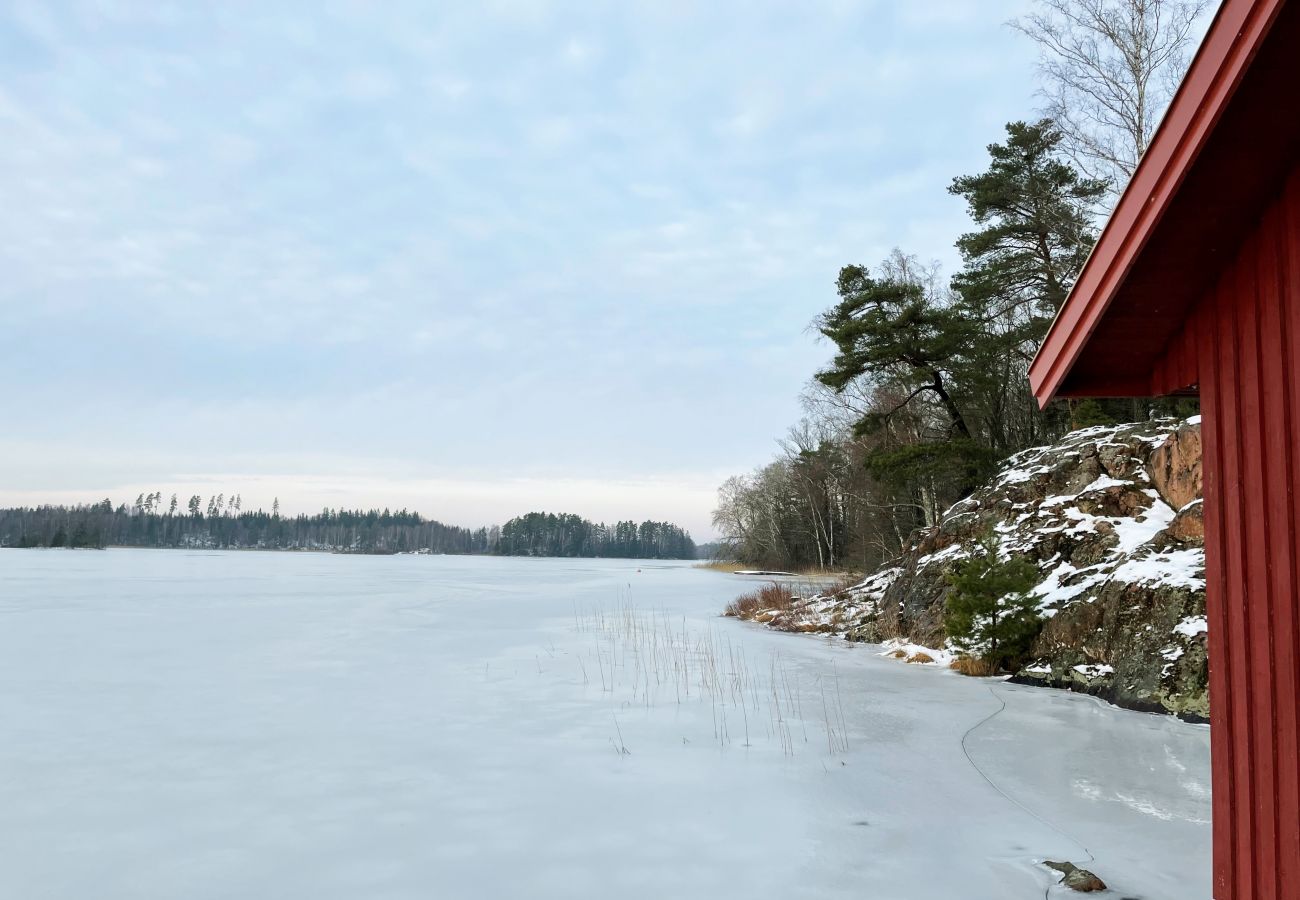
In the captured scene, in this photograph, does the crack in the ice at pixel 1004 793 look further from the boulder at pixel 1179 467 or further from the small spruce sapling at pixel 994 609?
the boulder at pixel 1179 467

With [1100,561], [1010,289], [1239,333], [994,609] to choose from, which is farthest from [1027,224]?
[1239,333]

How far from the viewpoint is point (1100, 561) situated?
11.1 m

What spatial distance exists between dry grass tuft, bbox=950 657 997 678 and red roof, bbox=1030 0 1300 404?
819cm

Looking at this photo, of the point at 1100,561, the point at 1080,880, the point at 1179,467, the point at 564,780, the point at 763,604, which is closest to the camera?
the point at 1080,880

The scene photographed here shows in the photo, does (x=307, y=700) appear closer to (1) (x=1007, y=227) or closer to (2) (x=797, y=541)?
(1) (x=1007, y=227)

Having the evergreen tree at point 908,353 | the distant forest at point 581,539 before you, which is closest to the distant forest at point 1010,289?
the evergreen tree at point 908,353

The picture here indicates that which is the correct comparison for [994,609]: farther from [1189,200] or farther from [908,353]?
[1189,200]

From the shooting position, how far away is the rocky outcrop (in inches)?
346

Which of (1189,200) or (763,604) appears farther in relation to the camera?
(763,604)

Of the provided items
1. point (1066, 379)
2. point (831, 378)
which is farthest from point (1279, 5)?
point (831, 378)

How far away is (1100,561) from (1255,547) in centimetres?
923

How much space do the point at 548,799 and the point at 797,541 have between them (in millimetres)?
45773

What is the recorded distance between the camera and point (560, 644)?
13602mm

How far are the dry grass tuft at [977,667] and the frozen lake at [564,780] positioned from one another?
0.53m
